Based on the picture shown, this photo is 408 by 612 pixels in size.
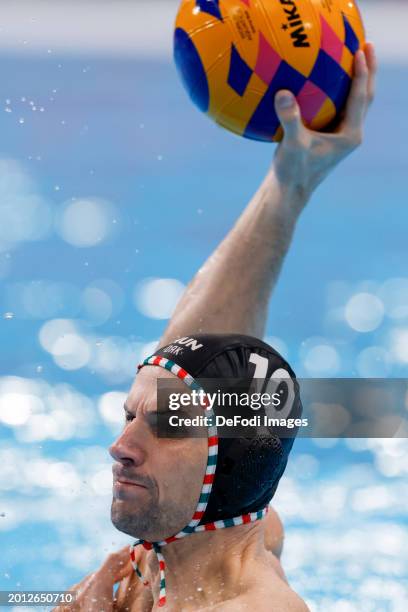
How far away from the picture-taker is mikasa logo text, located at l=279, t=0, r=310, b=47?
2590mm

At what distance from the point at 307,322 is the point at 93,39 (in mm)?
4520

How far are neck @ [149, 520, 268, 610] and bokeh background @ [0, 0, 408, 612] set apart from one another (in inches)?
77.8

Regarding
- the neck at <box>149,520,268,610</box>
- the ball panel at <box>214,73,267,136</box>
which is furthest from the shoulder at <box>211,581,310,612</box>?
the ball panel at <box>214,73,267,136</box>

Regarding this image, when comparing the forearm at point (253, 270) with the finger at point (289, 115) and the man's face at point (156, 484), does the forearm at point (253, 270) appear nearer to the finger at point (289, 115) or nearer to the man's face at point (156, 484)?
the finger at point (289, 115)

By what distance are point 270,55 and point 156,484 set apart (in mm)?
1158

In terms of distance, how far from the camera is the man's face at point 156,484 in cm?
209

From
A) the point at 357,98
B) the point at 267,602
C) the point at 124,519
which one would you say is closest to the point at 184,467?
the point at 124,519

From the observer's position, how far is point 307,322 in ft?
19.0

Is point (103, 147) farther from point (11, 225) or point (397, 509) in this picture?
point (397, 509)

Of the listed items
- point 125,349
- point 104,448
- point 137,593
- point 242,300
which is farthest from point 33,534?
point 242,300

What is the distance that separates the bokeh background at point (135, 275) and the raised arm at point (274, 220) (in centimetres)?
190

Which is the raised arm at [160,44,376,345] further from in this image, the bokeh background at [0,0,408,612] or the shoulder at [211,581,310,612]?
the bokeh background at [0,0,408,612]

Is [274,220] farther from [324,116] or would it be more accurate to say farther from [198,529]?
[198,529]

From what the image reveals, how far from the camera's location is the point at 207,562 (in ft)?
7.03
